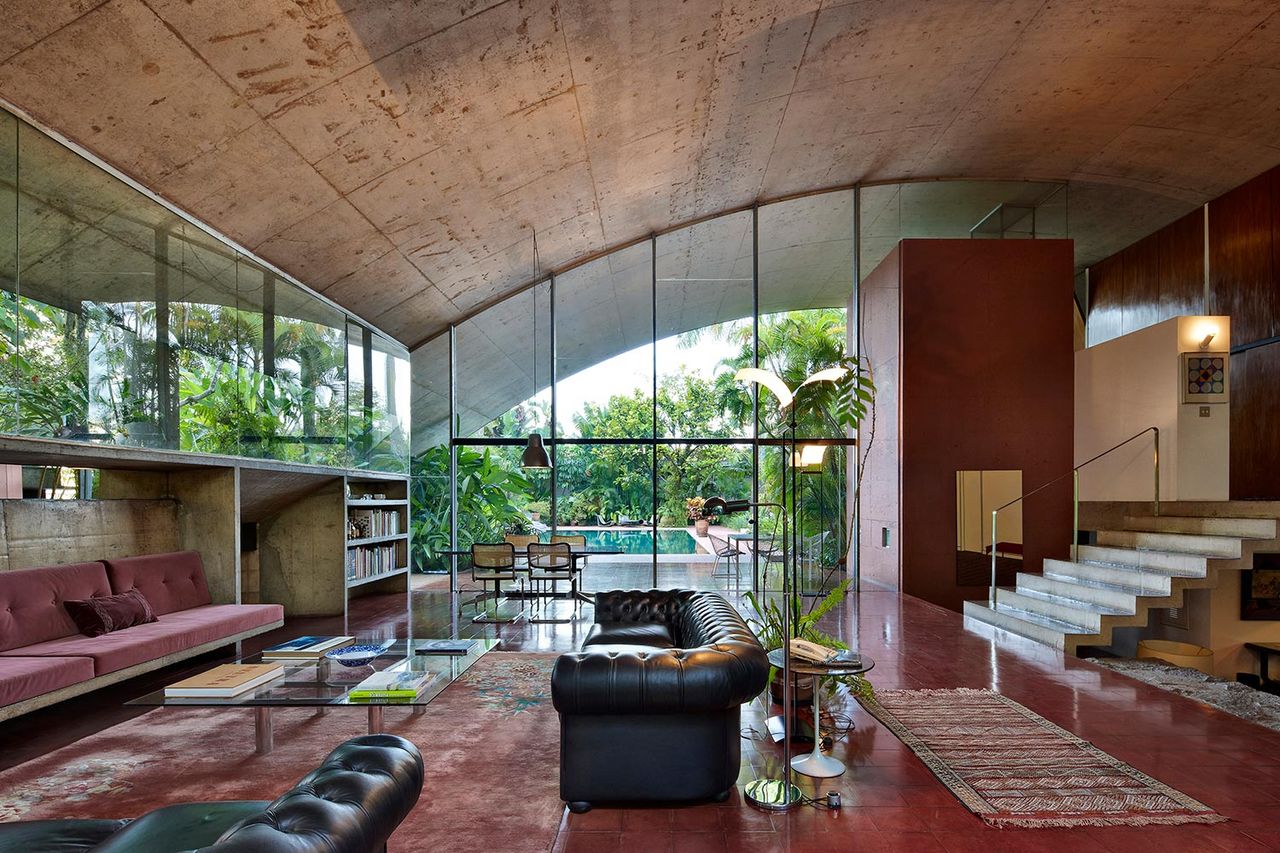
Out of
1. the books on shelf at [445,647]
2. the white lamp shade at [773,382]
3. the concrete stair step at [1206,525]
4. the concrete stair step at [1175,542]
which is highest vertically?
the white lamp shade at [773,382]

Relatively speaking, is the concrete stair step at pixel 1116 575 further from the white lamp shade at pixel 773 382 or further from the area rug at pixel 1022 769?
the white lamp shade at pixel 773 382

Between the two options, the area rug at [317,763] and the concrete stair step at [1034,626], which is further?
the concrete stair step at [1034,626]

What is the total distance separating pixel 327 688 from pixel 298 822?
101 inches

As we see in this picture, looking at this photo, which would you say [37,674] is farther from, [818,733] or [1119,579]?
[1119,579]

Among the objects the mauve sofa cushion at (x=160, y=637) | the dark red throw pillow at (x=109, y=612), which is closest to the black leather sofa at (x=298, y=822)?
the mauve sofa cushion at (x=160, y=637)

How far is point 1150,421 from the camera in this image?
9.58 meters

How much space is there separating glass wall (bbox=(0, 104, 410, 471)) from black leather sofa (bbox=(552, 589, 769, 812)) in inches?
128

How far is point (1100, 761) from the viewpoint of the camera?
390cm

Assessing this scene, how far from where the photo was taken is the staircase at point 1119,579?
271 inches

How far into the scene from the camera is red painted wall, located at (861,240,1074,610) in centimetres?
1002

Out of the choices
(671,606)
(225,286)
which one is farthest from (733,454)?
(225,286)

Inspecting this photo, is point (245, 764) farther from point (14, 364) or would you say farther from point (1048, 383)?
point (1048, 383)

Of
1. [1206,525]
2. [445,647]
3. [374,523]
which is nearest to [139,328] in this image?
[445,647]

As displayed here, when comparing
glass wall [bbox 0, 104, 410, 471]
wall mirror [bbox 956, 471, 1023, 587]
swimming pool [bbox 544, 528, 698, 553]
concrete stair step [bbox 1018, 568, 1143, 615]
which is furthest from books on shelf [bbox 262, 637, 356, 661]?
wall mirror [bbox 956, 471, 1023, 587]
